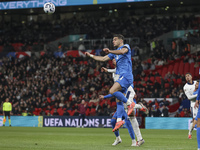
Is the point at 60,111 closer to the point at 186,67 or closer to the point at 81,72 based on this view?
the point at 81,72

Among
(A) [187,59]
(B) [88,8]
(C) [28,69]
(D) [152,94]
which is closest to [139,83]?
(D) [152,94]

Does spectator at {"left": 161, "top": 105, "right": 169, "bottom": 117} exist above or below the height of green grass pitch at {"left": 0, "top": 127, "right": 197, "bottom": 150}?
below

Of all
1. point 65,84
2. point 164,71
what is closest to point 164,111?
point 164,71

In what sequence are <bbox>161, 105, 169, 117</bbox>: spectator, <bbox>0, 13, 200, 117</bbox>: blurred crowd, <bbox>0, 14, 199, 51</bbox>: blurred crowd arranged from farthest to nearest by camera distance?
<bbox>0, 14, 199, 51</bbox>: blurred crowd
<bbox>0, 13, 200, 117</bbox>: blurred crowd
<bbox>161, 105, 169, 117</bbox>: spectator

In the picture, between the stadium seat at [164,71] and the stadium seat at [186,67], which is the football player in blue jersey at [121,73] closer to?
the stadium seat at [186,67]

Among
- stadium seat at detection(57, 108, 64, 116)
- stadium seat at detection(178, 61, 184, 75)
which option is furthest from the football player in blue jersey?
stadium seat at detection(178, 61, 184, 75)

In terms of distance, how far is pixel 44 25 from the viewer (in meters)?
42.7

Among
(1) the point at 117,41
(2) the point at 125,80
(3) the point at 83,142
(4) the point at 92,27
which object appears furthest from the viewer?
(4) the point at 92,27

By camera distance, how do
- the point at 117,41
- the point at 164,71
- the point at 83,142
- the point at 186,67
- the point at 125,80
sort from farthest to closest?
the point at 164,71 → the point at 186,67 → the point at 83,142 → the point at 117,41 → the point at 125,80

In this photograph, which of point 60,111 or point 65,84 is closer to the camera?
point 60,111

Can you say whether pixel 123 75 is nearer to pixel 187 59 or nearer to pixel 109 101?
pixel 109 101

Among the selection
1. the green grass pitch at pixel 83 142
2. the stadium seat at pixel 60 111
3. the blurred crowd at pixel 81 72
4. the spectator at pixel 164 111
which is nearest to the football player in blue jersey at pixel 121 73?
the green grass pitch at pixel 83 142

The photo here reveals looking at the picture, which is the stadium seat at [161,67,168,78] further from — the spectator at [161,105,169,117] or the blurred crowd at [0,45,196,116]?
the spectator at [161,105,169,117]

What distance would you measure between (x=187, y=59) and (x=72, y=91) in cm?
936
